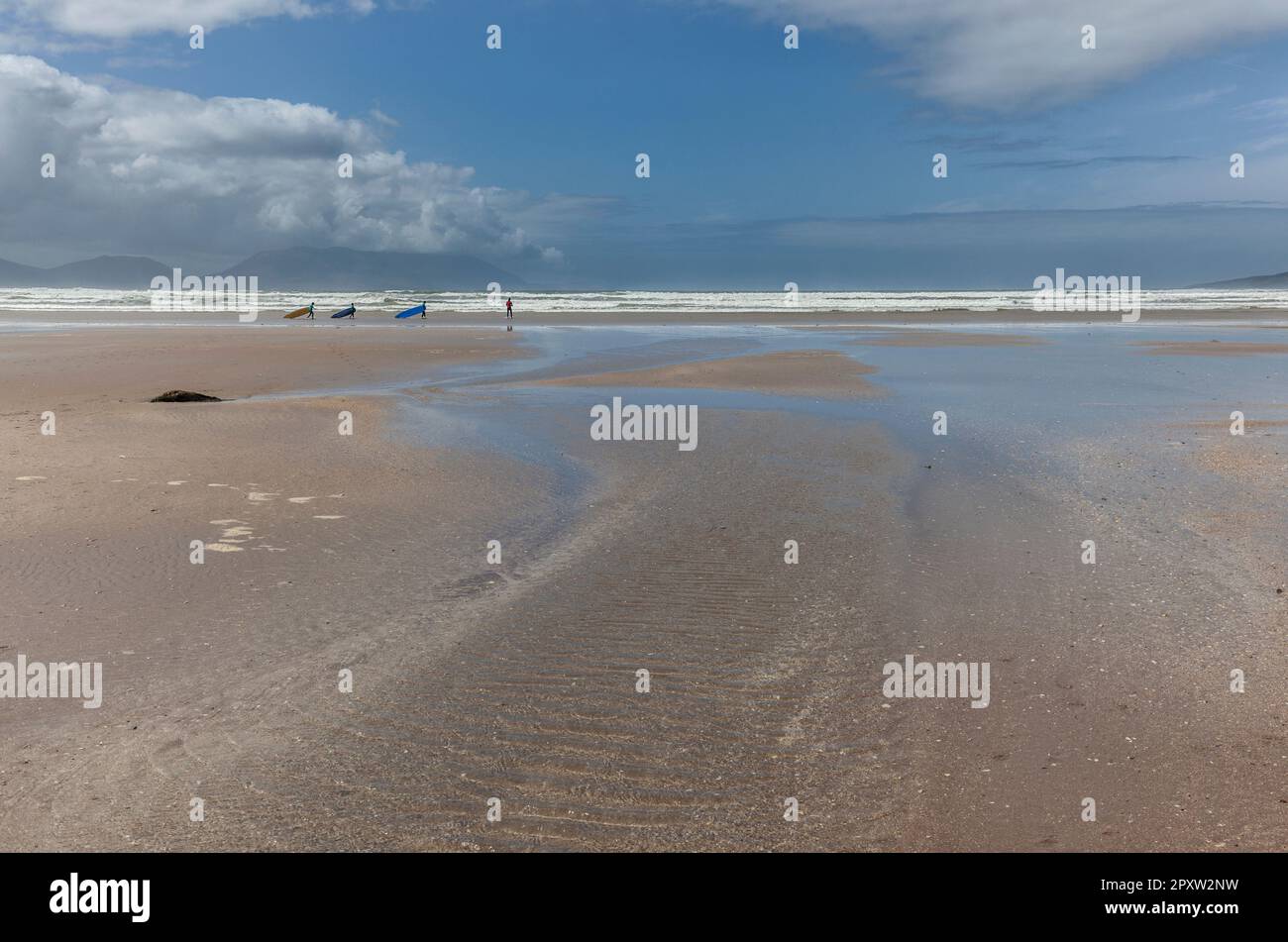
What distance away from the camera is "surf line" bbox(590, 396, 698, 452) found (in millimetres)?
14359

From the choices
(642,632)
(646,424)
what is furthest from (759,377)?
(642,632)

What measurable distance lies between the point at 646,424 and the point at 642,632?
9.34 metres

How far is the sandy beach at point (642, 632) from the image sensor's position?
169 inches

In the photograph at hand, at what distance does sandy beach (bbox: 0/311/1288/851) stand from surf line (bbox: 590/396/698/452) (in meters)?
0.47

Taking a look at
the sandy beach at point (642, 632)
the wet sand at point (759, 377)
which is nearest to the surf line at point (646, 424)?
the sandy beach at point (642, 632)

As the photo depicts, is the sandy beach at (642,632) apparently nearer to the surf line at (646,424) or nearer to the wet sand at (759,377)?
the surf line at (646,424)

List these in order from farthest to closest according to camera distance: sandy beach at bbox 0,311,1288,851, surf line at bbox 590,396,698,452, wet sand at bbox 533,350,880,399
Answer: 1. wet sand at bbox 533,350,880,399
2. surf line at bbox 590,396,698,452
3. sandy beach at bbox 0,311,1288,851

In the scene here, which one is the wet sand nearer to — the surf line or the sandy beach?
the surf line

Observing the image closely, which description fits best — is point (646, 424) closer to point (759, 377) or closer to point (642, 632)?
point (759, 377)

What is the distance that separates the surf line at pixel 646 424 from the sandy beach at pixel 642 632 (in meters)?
0.47

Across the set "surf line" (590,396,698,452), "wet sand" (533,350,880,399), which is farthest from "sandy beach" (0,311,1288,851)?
"wet sand" (533,350,880,399)

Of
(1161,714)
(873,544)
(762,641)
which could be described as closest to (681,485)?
(873,544)
